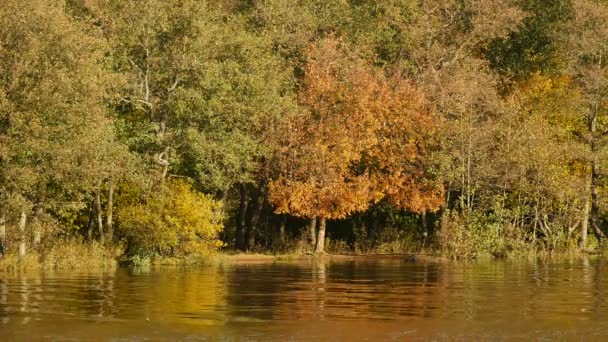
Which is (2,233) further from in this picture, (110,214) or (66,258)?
(110,214)

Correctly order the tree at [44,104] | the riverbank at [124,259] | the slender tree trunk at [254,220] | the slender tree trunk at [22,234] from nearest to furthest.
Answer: the tree at [44,104] < the riverbank at [124,259] < the slender tree trunk at [22,234] < the slender tree trunk at [254,220]

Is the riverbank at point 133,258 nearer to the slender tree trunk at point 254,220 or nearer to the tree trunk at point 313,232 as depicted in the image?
the tree trunk at point 313,232

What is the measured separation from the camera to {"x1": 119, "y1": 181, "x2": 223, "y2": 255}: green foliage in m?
50.9

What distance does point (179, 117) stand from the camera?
2167 inches

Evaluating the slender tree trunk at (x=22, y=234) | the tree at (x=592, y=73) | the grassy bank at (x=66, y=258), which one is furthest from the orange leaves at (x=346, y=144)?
the slender tree trunk at (x=22, y=234)

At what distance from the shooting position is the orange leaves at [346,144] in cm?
5956

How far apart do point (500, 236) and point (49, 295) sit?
30170 millimetres

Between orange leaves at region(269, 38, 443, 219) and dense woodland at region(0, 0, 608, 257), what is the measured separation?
12 cm

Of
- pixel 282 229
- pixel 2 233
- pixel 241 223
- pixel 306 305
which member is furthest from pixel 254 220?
pixel 306 305

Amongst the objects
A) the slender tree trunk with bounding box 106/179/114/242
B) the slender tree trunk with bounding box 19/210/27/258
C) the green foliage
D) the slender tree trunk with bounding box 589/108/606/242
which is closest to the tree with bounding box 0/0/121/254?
the slender tree trunk with bounding box 19/210/27/258

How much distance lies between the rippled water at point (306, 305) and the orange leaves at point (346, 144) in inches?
474

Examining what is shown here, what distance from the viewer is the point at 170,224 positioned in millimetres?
51438

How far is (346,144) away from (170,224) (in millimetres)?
12085

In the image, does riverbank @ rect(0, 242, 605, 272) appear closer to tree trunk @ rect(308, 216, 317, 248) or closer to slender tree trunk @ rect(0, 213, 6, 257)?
slender tree trunk @ rect(0, 213, 6, 257)
